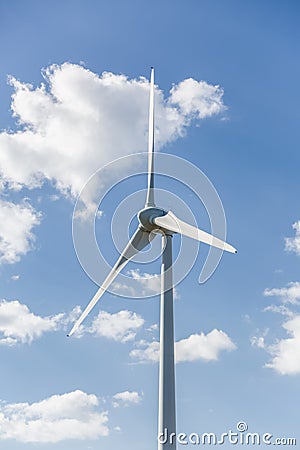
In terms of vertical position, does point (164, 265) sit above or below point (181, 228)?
below

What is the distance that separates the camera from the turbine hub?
39.1 metres

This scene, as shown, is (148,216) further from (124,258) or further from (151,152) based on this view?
(151,152)

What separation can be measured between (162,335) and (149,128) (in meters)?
14.9

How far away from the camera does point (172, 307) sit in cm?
3681

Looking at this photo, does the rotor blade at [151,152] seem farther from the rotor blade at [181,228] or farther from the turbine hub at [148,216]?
the rotor blade at [181,228]

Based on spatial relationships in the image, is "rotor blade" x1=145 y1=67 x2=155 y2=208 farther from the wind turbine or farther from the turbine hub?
the turbine hub

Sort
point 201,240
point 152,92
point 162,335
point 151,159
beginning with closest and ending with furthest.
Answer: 1. point 162,335
2. point 201,240
3. point 151,159
4. point 152,92

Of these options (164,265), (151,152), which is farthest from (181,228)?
(151,152)

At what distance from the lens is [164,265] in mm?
38000

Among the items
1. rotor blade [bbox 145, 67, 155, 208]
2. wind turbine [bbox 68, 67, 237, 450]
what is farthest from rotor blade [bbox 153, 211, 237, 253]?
rotor blade [bbox 145, 67, 155, 208]

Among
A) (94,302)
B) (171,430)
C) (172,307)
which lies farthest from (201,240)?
(171,430)

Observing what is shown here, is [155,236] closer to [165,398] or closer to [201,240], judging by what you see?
[201,240]

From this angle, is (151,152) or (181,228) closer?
(181,228)

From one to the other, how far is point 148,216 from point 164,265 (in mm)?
3192
